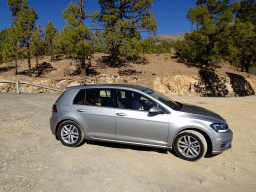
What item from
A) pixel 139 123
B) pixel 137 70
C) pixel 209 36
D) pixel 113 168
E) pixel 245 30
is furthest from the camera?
pixel 137 70

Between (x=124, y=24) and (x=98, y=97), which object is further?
(x=124, y=24)

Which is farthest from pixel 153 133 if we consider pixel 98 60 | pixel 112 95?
pixel 98 60

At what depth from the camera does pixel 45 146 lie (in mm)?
4375

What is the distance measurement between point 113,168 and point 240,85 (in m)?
23.2

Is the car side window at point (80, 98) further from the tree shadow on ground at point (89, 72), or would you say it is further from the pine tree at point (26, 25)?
the pine tree at point (26, 25)

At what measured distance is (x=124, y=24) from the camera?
16.8m

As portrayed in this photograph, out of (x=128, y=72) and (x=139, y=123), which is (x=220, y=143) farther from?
(x=128, y=72)

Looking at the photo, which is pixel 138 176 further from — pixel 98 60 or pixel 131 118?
pixel 98 60

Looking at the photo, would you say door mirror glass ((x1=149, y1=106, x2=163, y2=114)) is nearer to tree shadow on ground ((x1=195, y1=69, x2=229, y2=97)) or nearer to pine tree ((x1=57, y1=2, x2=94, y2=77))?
pine tree ((x1=57, y1=2, x2=94, y2=77))

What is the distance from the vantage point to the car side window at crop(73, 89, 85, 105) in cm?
436

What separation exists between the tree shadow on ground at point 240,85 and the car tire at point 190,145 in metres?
20.3

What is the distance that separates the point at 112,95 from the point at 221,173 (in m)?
2.87

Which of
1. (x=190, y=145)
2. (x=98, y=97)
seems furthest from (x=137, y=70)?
(x=190, y=145)

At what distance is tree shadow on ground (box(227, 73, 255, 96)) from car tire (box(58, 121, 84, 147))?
21.6 meters
